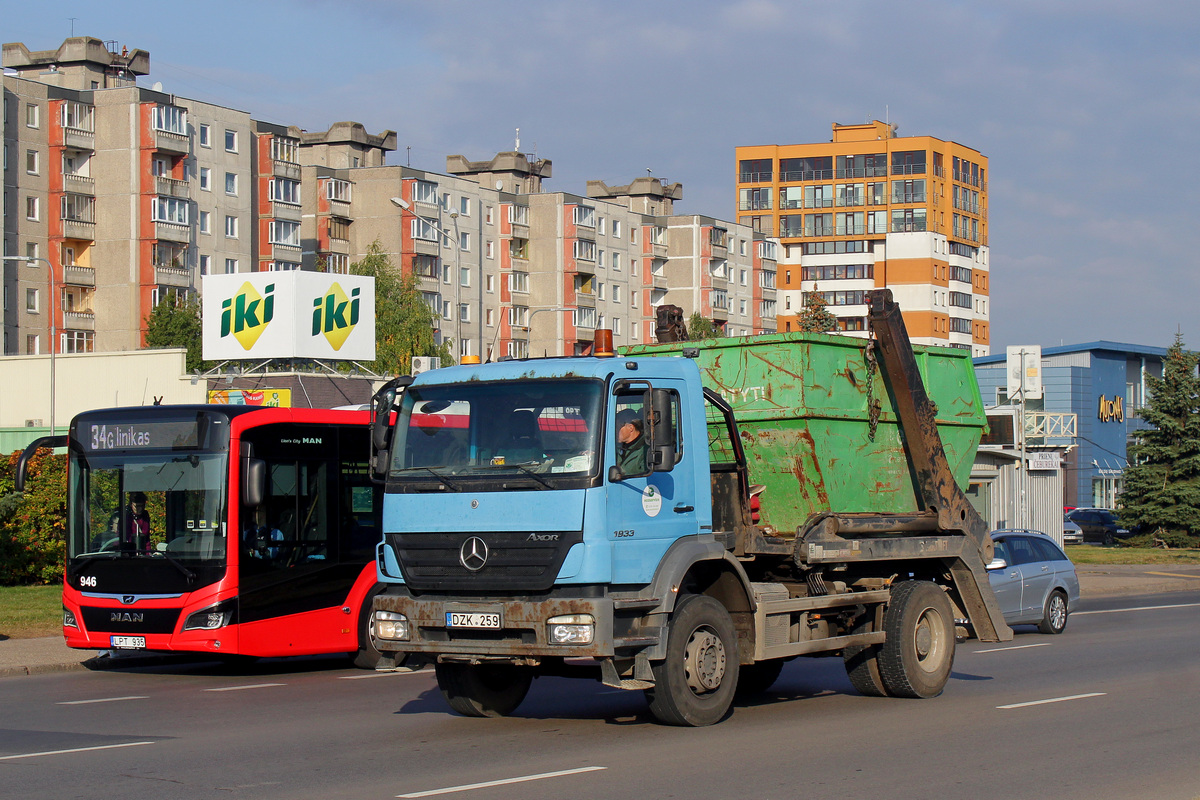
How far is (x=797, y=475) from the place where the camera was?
38.2 ft

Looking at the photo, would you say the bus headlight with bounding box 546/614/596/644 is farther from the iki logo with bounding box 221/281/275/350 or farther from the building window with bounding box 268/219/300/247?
the building window with bounding box 268/219/300/247

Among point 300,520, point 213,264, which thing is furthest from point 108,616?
point 213,264

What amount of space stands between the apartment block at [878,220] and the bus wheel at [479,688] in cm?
11561

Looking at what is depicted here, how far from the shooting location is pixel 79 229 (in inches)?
3029

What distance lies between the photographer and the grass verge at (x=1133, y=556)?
41281 millimetres

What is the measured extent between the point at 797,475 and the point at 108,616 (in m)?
7.58

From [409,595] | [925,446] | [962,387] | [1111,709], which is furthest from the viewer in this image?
[962,387]

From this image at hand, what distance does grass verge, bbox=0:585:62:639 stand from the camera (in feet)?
60.7

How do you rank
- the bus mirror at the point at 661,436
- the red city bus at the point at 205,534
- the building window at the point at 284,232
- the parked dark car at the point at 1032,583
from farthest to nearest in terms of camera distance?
the building window at the point at 284,232 → the parked dark car at the point at 1032,583 → the red city bus at the point at 205,534 → the bus mirror at the point at 661,436

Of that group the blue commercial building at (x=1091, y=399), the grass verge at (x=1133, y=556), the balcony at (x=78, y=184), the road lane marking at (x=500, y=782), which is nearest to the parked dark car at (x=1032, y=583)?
the road lane marking at (x=500, y=782)

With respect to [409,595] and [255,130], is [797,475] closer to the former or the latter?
[409,595]

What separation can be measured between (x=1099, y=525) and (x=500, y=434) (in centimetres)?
5294

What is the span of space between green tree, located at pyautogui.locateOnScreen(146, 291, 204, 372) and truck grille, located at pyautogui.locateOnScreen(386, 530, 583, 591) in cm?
6572

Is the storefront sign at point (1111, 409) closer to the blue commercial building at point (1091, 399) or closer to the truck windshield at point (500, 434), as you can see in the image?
the blue commercial building at point (1091, 399)
